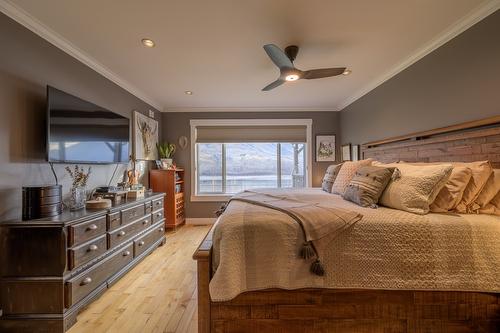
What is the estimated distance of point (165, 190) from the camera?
397cm

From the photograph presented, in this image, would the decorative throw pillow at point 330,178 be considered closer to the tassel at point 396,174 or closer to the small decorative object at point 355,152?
the tassel at point 396,174

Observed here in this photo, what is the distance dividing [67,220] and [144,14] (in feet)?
5.51

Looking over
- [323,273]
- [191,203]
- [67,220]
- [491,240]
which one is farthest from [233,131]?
[491,240]

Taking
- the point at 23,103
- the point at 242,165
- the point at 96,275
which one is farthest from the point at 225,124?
the point at 96,275

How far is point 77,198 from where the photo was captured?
2.05 meters

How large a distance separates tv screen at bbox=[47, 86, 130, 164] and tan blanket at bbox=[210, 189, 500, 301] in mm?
1712

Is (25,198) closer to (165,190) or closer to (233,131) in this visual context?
(165,190)

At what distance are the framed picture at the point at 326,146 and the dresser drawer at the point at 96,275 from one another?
12.3 feet

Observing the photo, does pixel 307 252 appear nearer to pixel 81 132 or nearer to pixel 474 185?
pixel 474 185

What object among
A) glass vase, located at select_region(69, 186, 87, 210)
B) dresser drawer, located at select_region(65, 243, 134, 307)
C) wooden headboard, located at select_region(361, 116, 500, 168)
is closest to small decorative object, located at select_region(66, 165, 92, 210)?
glass vase, located at select_region(69, 186, 87, 210)

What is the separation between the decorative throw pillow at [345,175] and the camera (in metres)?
2.48

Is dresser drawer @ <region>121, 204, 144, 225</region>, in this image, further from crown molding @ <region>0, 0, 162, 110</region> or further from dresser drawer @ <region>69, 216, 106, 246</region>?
crown molding @ <region>0, 0, 162, 110</region>

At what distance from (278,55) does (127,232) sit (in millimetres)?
2351

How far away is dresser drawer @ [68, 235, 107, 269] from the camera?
162cm
